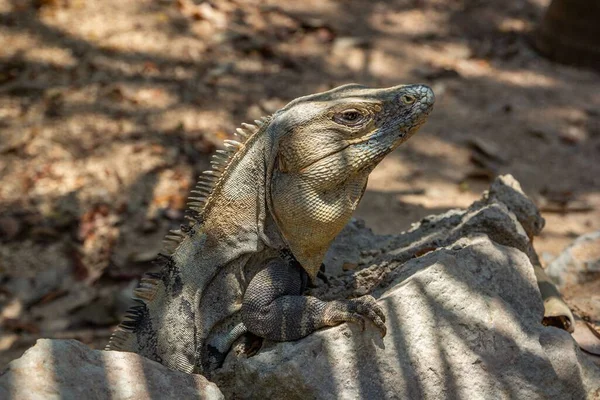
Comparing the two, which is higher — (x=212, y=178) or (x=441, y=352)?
(x=212, y=178)

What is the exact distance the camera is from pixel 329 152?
3637mm

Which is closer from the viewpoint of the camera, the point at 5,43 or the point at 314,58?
the point at 5,43

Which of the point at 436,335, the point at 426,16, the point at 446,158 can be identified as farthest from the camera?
the point at 426,16

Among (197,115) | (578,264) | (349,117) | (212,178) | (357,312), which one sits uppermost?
(349,117)

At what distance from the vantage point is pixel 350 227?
191 inches

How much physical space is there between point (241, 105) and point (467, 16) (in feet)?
12.5

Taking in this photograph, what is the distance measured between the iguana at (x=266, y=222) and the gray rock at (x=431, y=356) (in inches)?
9.2

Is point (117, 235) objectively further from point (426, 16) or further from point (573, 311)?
point (426, 16)

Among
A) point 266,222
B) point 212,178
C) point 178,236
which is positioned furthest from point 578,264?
point 178,236

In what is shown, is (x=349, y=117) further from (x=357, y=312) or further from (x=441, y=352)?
(x=441, y=352)

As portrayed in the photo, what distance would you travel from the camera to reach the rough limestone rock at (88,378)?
2.90m

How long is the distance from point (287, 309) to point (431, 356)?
2.24ft

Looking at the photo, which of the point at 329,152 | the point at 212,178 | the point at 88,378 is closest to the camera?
the point at 88,378

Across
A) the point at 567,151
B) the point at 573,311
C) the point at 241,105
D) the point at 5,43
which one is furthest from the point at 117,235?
the point at 567,151
